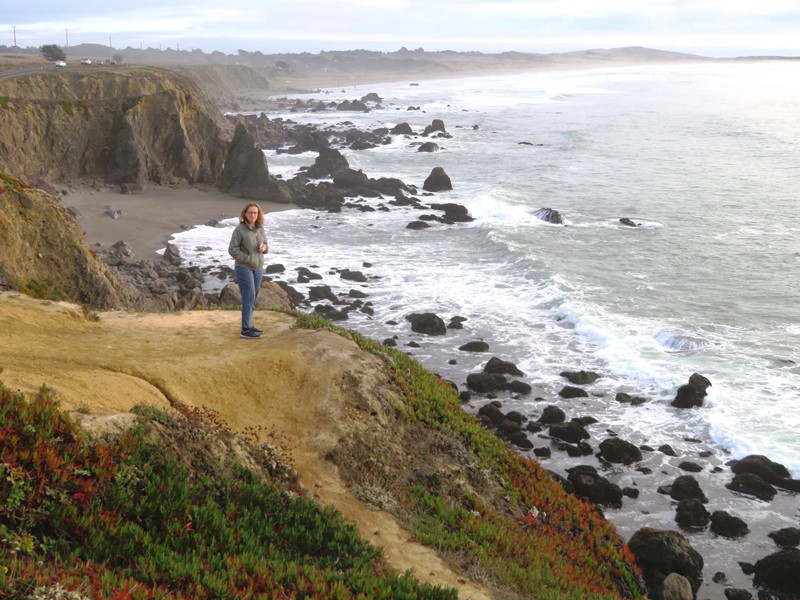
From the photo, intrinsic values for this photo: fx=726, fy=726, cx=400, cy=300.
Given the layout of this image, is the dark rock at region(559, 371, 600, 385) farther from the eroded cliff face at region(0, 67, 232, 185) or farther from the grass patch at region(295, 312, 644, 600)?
the eroded cliff face at region(0, 67, 232, 185)

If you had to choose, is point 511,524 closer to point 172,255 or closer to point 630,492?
point 630,492

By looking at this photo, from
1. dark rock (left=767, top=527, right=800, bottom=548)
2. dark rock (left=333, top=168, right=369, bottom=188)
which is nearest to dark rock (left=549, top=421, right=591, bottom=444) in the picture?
dark rock (left=767, top=527, right=800, bottom=548)

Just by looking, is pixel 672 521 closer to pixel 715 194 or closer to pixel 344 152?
pixel 715 194

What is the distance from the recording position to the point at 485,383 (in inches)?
891

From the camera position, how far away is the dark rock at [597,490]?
56.8ft

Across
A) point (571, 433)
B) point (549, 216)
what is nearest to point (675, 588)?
point (571, 433)

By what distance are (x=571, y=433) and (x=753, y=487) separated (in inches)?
180

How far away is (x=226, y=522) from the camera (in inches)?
310

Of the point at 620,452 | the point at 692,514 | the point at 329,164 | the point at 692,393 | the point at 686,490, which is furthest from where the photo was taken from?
the point at 329,164

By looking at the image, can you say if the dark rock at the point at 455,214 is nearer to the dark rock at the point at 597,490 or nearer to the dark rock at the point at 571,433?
the dark rock at the point at 571,433

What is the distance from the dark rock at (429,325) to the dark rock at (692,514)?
458 inches

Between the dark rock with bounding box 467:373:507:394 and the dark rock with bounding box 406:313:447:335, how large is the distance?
4.19m

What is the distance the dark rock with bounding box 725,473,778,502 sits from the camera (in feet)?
57.9

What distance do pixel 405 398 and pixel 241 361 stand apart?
120 inches
